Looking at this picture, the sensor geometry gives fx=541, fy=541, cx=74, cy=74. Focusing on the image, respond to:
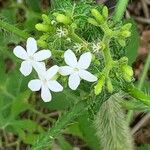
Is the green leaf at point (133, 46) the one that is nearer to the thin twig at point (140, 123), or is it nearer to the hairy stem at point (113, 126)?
the hairy stem at point (113, 126)

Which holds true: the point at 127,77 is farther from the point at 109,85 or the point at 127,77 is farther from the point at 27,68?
the point at 27,68

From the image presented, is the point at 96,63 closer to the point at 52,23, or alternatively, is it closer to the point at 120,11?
the point at 52,23

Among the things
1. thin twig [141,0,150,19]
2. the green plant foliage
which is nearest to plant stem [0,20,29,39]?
the green plant foliage

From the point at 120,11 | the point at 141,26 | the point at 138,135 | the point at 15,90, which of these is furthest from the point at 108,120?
the point at 141,26

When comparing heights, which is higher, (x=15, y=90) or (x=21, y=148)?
(x=15, y=90)

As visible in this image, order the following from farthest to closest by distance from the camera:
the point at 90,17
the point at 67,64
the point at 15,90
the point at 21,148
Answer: the point at 21,148, the point at 15,90, the point at 90,17, the point at 67,64

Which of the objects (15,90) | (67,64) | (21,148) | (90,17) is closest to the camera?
(67,64)

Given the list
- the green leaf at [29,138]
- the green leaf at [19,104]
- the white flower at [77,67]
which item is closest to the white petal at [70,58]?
the white flower at [77,67]

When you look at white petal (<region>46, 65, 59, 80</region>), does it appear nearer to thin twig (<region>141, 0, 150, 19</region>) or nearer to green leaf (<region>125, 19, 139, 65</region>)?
green leaf (<region>125, 19, 139, 65</region>)
